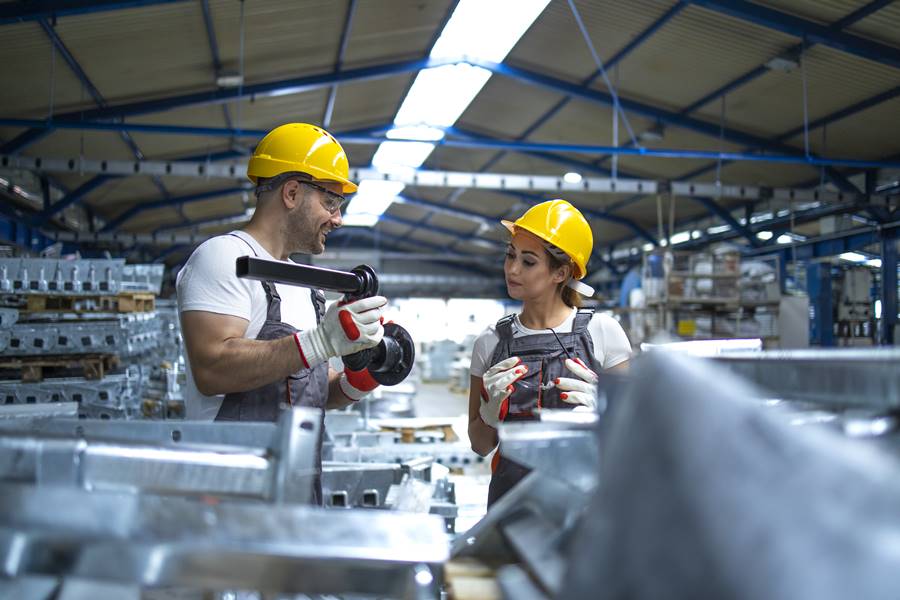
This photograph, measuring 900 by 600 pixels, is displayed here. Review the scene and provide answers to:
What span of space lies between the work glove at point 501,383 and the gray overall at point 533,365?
34mm

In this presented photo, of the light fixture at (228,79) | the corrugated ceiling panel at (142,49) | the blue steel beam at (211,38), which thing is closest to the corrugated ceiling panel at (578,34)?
the light fixture at (228,79)

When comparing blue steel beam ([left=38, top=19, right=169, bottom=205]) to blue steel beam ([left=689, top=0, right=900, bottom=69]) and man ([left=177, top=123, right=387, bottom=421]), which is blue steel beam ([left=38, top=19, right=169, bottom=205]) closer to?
man ([left=177, top=123, right=387, bottom=421])

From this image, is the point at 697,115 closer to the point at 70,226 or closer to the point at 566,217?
the point at 566,217

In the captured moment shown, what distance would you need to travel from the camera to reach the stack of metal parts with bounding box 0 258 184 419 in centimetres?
598

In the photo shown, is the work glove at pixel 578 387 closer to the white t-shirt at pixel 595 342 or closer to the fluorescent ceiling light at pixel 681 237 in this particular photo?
the white t-shirt at pixel 595 342

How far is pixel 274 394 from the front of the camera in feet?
7.95

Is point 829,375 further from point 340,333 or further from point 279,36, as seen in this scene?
point 279,36

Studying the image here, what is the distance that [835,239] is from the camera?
1305 cm

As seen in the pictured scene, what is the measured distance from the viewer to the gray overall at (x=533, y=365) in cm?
271

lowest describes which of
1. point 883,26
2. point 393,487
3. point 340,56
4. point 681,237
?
point 393,487

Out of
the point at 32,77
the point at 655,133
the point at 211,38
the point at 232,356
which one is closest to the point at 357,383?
the point at 232,356

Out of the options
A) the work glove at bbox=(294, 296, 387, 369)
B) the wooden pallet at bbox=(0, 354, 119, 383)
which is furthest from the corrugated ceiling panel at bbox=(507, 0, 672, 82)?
the work glove at bbox=(294, 296, 387, 369)

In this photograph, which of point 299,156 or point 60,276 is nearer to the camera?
point 299,156

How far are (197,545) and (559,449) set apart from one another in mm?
566
